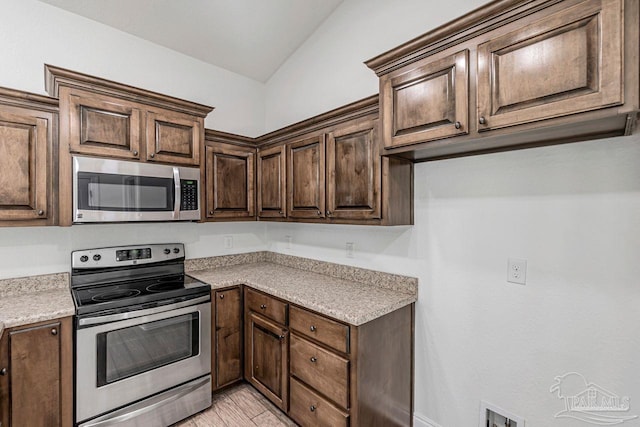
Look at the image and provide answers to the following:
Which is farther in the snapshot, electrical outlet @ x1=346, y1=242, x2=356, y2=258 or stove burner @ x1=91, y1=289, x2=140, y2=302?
electrical outlet @ x1=346, y1=242, x2=356, y2=258

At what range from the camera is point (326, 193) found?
7.36 ft

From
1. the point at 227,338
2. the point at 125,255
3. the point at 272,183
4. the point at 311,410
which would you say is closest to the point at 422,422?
the point at 311,410

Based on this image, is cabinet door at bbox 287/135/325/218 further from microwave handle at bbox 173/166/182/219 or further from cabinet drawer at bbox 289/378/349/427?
cabinet drawer at bbox 289/378/349/427

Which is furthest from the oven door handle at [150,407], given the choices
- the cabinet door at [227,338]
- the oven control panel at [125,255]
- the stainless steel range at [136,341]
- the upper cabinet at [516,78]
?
the upper cabinet at [516,78]

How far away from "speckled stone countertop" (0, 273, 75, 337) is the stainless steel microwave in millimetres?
532

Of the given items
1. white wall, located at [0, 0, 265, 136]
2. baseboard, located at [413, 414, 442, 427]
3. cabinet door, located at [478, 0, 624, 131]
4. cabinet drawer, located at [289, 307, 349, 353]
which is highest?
white wall, located at [0, 0, 265, 136]

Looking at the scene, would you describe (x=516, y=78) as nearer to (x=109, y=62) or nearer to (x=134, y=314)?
(x=134, y=314)

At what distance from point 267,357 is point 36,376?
135 cm

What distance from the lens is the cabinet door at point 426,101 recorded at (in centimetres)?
142

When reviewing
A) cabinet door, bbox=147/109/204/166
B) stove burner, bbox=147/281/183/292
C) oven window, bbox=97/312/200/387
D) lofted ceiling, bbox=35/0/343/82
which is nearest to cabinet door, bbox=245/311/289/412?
oven window, bbox=97/312/200/387

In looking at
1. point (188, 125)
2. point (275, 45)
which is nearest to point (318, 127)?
point (188, 125)

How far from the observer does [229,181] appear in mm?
2754

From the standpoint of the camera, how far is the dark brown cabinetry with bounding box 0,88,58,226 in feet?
5.86

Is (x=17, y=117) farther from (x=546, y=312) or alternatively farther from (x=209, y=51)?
(x=546, y=312)
